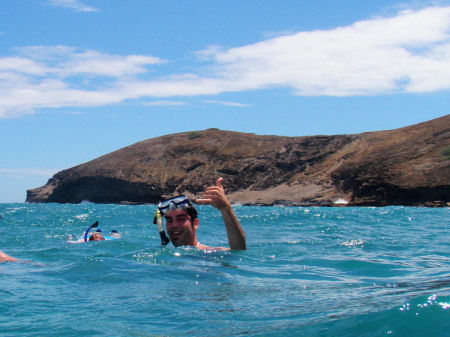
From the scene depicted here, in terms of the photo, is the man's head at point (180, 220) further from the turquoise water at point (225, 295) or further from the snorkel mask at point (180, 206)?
the turquoise water at point (225, 295)

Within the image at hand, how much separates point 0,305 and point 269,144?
8985 centimetres

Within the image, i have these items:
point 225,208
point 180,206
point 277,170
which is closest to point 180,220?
point 180,206

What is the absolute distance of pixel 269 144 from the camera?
9369cm

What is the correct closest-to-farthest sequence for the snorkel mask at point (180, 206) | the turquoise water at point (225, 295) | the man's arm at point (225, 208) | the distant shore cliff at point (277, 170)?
the turquoise water at point (225, 295) → the man's arm at point (225, 208) → the snorkel mask at point (180, 206) → the distant shore cliff at point (277, 170)

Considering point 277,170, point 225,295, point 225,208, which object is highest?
point 277,170

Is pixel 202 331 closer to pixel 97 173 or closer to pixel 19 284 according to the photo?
pixel 19 284

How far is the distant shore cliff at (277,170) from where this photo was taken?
208ft

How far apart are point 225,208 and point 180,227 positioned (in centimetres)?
130

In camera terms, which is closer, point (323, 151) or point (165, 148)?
point (323, 151)

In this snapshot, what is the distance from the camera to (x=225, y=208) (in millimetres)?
5723

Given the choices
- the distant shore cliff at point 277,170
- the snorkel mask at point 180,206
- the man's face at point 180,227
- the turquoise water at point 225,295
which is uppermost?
the distant shore cliff at point 277,170

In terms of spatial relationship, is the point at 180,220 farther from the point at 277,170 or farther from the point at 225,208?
the point at 277,170

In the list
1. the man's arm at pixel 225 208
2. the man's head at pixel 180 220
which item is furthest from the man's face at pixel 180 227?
the man's arm at pixel 225 208

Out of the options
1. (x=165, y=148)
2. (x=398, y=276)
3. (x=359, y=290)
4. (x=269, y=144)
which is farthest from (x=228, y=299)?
(x=165, y=148)
